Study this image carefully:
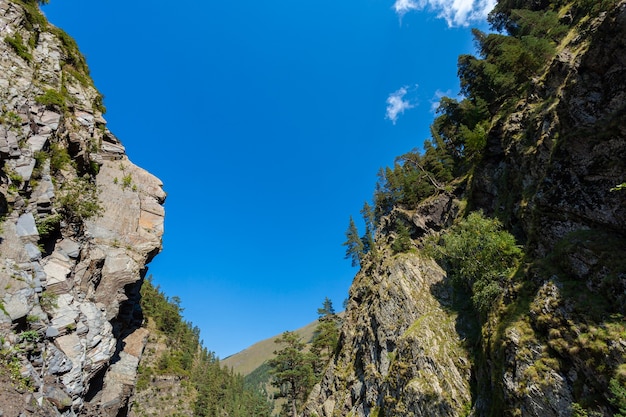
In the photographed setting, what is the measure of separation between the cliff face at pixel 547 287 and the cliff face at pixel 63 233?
23041 mm

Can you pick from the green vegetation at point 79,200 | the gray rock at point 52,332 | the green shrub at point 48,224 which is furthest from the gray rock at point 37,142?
the gray rock at point 52,332

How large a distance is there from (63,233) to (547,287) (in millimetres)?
29347

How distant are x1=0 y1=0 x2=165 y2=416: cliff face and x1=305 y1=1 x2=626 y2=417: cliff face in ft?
75.6

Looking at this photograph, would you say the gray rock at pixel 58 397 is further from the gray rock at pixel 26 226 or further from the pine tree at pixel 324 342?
the pine tree at pixel 324 342

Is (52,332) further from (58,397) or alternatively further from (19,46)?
(19,46)

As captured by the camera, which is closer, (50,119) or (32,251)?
(32,251)

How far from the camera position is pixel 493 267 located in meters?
24.5

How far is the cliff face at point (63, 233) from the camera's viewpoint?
41.9 feet

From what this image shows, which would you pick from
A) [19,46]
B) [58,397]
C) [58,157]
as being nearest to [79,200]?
[58,157]

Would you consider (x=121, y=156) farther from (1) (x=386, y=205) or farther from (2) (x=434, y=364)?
(1) (x=386, y=205)

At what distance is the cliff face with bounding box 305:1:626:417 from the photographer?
50.6ft

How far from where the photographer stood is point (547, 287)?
60.1ft

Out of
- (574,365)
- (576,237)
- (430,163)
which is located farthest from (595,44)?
(430,163)

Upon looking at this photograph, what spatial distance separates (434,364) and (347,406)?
15.8 m
